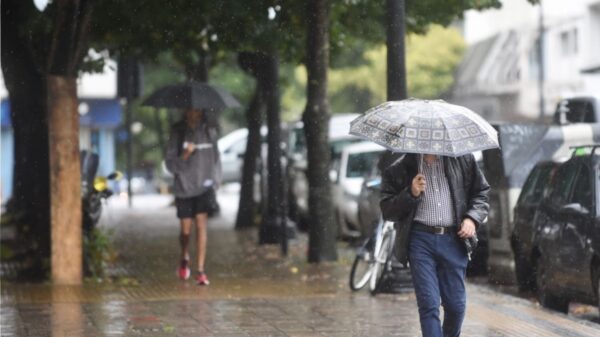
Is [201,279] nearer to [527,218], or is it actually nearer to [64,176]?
[64,176]

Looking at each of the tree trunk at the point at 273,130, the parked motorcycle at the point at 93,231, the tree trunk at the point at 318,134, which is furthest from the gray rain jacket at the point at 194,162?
the tree trunk at the point at 273,130

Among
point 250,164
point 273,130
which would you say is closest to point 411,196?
point 273,130

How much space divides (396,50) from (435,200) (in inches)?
203

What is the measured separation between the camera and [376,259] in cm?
1321

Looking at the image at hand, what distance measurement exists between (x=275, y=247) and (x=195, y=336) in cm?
955

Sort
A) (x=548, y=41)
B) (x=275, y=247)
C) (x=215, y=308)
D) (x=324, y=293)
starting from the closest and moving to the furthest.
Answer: (x=215, y=308) → (x=324, y=293) → (x=275, y=247) → (x=548, y=41)

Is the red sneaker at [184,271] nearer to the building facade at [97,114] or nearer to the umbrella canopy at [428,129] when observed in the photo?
the umbrella canopy at [428,129]

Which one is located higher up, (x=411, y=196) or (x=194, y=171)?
(x=194, y=171)

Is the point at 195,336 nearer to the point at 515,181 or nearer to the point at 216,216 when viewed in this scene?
the point at 515,181

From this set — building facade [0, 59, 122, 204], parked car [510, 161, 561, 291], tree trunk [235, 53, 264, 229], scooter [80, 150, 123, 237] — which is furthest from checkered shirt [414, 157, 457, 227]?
building facade [0, 59, 122, 204]

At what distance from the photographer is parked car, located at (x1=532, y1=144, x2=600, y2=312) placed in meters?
11.6

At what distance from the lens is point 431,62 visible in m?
73.1

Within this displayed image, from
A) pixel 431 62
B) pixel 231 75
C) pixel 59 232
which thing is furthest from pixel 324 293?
pixel 431 62

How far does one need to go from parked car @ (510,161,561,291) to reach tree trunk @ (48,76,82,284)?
4.61 meters
